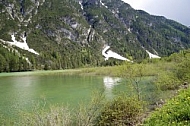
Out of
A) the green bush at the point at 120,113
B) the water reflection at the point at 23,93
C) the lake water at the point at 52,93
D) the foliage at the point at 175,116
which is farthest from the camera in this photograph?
the water reflection at the point at 23,93

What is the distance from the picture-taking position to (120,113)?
23.4 metres

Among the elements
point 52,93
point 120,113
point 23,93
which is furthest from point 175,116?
point 23,93

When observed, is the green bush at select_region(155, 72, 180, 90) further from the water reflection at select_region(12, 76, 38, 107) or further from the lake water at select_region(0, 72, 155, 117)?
the water reflection at select_region(12, 76, 38, 107)

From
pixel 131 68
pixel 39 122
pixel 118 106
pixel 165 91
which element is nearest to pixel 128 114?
pixel 118 106

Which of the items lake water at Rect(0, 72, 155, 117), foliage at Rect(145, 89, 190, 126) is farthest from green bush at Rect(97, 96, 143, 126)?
foliage at Rect(145, 89, 190, 126)

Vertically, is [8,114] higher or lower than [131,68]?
lower

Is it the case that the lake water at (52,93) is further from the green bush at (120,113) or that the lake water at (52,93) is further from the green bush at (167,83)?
the green bush at (120,113)

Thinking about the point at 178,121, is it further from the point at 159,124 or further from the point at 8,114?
the point at 8,114

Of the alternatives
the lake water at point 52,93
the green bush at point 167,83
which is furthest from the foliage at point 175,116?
the green bush at point 167,83

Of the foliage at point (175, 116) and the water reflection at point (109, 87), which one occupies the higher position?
the foliage at point (175, 116)

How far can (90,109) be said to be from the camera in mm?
23156

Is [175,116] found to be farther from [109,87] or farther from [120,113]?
[109,87]

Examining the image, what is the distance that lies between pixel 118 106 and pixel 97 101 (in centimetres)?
174

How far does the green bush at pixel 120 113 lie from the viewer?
23.2 metres
